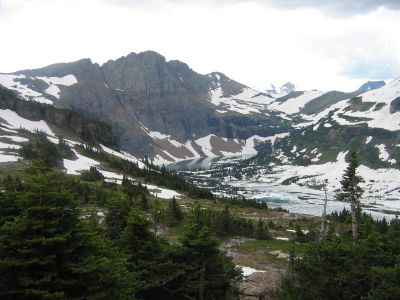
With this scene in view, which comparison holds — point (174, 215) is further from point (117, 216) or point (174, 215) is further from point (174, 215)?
point (117, 216)

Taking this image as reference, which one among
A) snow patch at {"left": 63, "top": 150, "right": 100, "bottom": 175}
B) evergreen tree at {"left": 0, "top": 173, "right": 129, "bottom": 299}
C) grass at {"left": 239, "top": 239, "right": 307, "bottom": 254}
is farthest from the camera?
snow patch at {"left": 63, "top": 150, "right": 100, "bottom": 175}

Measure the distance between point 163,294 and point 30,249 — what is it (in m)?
15.5

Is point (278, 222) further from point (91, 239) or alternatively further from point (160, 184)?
point (91, 239)

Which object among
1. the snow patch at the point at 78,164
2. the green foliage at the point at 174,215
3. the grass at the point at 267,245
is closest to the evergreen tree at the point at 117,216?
the grass at the point at 267,245

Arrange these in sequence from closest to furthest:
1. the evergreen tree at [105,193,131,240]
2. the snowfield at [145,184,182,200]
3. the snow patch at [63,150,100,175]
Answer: the evergreen tree at [105,193,131,240]
the snowfield at [145,184,182,200]
the snow patch at [63,150,100,175]

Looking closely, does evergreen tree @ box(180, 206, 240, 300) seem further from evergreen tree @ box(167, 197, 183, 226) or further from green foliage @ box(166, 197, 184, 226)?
evergreen tree @ box(167, 197, 183, 226)

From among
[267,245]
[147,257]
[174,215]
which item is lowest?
[267,245]

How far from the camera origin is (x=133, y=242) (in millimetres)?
31469

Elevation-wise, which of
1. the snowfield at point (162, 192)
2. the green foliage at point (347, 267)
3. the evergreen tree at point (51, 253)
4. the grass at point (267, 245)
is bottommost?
the grass at point (267, 245)

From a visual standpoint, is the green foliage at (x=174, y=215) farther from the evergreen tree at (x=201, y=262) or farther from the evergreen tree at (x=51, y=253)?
the evergreen tree at (x=51, y=253)

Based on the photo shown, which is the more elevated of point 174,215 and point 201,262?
point 201,262

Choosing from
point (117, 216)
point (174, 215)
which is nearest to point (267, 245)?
point (174, 215)

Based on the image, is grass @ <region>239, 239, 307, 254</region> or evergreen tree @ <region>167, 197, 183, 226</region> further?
evergreen tree @ <region>167, 197, 183, 226</region>

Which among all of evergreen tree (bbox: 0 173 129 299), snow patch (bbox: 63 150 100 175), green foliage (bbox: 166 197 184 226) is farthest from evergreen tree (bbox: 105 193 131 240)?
snow patch (bbox: 63 150 100 175)
